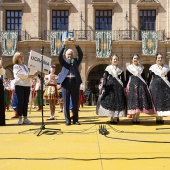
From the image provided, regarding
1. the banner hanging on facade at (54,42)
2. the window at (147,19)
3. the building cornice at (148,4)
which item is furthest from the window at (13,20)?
the window at (147,19)

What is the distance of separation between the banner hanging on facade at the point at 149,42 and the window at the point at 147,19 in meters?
0.79

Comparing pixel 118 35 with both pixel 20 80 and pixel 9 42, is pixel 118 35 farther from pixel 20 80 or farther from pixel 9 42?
pixel 20 80

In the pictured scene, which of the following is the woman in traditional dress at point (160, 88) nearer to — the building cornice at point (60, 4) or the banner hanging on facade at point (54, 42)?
the banner hanging on facade at point (54, 42)

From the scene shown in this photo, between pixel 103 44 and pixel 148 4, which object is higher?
pixel 148 4

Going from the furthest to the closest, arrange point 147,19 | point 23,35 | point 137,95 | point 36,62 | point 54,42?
1. point 147,19
2. point 23,35
3. point 54,42
4. point 137,95
5. point 36,62

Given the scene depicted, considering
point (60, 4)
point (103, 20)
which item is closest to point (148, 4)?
point (103, 20)

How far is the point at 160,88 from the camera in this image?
21.6 ft

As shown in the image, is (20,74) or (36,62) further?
(20,74)

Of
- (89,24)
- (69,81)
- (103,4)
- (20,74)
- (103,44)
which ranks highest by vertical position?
(103,4)

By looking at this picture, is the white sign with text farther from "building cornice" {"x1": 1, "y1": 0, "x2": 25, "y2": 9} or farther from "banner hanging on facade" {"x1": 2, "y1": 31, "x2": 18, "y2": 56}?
"building cornice" {"x1": 1, "y1": 0, "x2": 25, "y2": 9}

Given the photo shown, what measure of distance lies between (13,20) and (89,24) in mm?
5674

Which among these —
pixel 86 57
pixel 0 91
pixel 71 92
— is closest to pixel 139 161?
pixel 71 92

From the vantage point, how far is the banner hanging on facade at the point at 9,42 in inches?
834

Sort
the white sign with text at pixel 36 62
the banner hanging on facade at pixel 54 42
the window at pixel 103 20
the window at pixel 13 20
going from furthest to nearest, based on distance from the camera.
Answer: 1. the window at pixel 13 20
2. the window at pixel 103 20
3. the banner hanging on facade at pixel 54 42
4. the white sign with text at pixel 36 62
